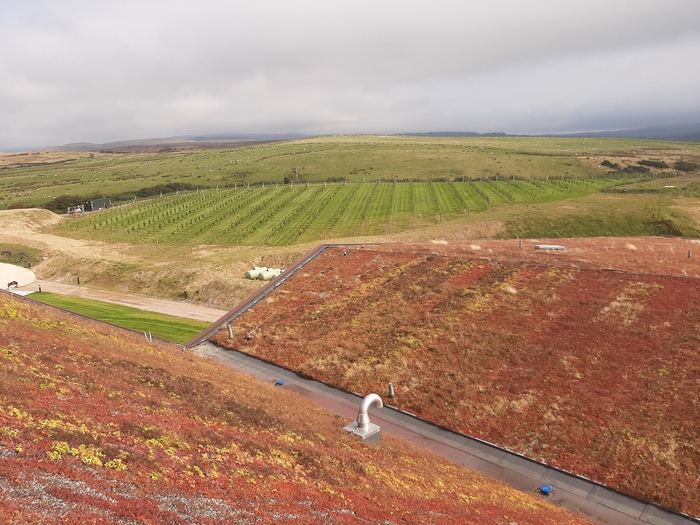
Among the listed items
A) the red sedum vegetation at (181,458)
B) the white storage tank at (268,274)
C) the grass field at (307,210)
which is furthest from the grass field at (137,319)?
the grass field at (307,210)

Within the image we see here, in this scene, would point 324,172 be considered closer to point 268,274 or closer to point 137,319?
point 268,274

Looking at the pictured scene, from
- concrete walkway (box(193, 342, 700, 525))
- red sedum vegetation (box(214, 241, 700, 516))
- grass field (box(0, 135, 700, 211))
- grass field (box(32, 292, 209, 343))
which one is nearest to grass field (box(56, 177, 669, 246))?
grass field (box(0, 135, 700, 211))

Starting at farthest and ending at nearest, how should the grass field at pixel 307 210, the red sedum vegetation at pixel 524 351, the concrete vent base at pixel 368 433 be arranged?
the grass field at pixel 307 210 → the red sedum vegetation at pixel 524 351 → the concrete vent base at pixel 368 433

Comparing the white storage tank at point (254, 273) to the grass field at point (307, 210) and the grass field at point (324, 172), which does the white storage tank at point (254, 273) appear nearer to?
the grass field at point (307, 210)

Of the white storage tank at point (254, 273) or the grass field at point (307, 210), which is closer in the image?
the white storage tank at point (254, 273)

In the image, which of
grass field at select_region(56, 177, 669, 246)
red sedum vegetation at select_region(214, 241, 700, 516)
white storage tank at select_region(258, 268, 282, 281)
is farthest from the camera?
grass field at select_region(56, 177, 669, 246)

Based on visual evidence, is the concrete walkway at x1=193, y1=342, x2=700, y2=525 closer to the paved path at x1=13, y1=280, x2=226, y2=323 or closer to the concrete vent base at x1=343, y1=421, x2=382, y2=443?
the concrete vent base at x1=343, y1=421, x2=382, y2=443

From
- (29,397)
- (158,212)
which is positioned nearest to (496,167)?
(158,212)

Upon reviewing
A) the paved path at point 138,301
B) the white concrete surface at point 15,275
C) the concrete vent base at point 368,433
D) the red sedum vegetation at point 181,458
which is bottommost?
the paved path at point 138,301
